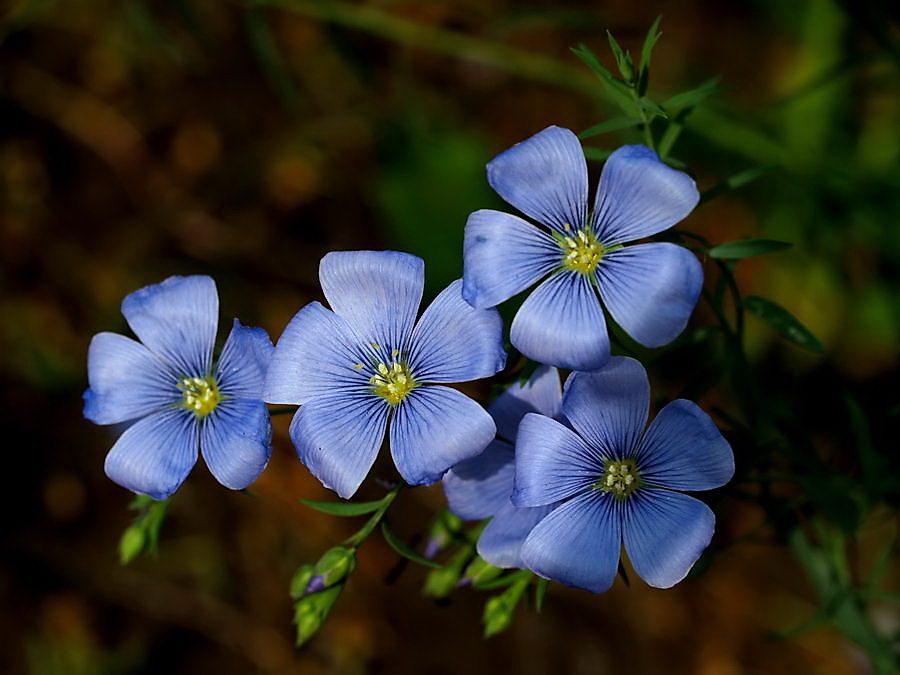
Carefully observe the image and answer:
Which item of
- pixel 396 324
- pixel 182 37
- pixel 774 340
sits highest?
pixel 182 37

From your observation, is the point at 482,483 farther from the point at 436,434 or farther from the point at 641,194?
the point at 641,194

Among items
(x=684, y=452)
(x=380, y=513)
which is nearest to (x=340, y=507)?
(x=380, y=513)

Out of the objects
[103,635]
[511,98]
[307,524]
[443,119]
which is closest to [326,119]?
[443,119]

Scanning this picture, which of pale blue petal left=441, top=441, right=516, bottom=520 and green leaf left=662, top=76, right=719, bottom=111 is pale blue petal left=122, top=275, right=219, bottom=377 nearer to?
pale blue petal left=441, top=441, right=516, bottom=520

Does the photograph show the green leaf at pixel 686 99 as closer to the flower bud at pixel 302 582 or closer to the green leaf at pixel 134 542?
the flower bud at pixel 302 582

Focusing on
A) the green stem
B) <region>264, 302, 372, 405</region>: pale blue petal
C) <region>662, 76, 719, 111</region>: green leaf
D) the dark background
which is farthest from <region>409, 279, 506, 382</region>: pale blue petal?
the dark background

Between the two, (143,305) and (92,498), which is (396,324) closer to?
(143,305)

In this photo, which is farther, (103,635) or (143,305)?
(103,635)
